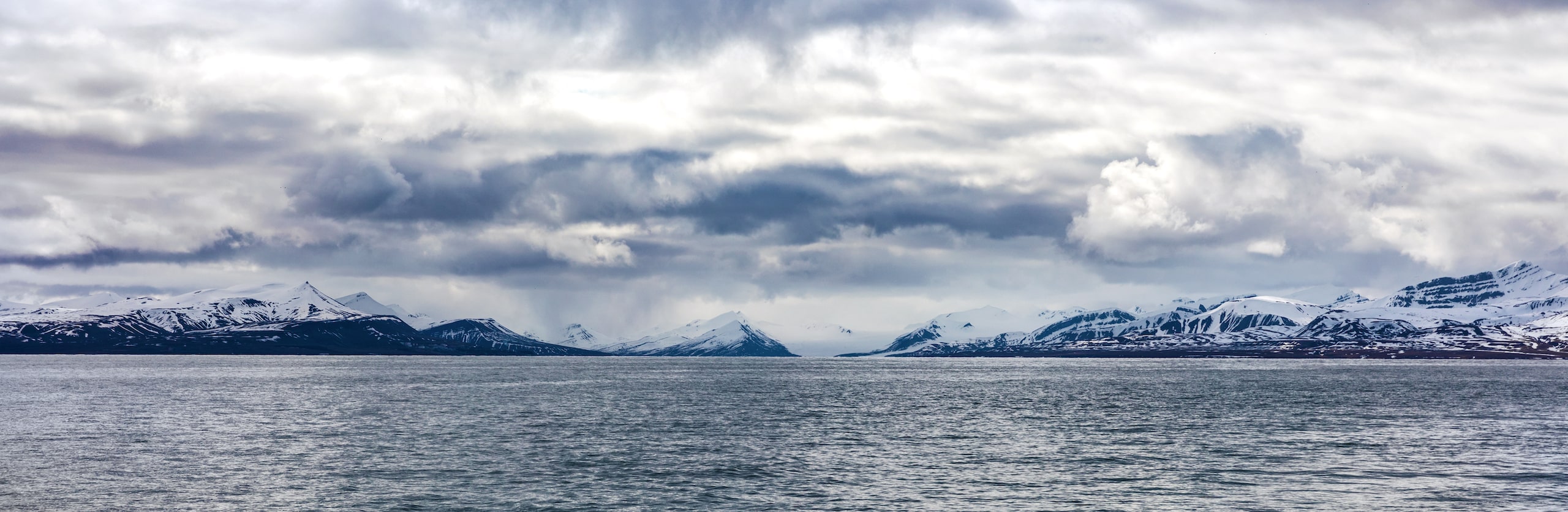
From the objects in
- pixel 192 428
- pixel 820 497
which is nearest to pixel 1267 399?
pixel 820 497

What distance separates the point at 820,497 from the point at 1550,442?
67.7 metres

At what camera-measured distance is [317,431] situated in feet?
360

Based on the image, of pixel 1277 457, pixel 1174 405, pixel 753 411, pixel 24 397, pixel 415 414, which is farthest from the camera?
pixel 24 397

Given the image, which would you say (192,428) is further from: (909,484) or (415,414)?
(909,484)

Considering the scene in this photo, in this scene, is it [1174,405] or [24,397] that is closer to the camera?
[1174,405]

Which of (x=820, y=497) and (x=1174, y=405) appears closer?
(x=820, y=497)

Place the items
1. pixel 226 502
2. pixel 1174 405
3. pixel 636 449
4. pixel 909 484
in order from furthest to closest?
pixel 1174 405
pixel 636 449
pixel 909 484
pixel 226 502

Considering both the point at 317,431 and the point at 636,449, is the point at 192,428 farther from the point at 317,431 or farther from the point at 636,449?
the point at 636,449

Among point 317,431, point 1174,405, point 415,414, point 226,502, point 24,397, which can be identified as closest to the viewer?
point 226,502

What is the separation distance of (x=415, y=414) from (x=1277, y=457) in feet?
309

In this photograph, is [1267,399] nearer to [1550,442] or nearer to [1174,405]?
[1174,405]

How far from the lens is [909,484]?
2938 inches

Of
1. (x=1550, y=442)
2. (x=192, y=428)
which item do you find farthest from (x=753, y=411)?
(x=1550, y=442)

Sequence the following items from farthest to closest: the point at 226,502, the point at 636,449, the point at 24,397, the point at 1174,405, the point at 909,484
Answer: the point at 24,397 → the point at 1174,405 → the point at 636,449 → the point at 909,484 → the point at 226,502
